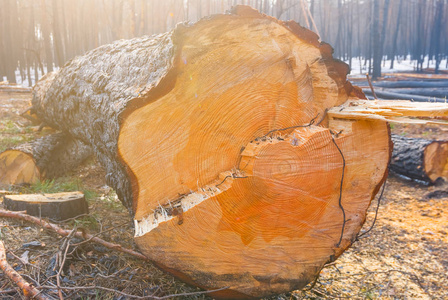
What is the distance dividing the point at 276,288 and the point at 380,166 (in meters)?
0.87

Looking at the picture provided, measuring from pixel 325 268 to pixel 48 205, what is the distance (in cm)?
211

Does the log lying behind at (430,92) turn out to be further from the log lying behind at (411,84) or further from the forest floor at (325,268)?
the forest floor at (325,268)

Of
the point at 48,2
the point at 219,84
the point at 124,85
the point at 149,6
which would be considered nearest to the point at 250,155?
the point at 219,84

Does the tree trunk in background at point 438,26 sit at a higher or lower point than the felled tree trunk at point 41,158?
higher

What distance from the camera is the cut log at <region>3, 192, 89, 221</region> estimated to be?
2713 mm

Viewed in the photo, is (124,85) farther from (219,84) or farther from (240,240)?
(240,240)

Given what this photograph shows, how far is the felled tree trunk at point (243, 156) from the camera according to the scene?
1.64 m

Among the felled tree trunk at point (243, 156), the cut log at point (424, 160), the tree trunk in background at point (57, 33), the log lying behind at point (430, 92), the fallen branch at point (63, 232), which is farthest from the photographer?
the tree trunk in background at point (57, 33)

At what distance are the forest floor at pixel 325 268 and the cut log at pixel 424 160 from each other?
1.27 ft

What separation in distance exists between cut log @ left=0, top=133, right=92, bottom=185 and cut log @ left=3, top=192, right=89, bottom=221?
1.00 meters

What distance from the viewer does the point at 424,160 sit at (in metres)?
3.93

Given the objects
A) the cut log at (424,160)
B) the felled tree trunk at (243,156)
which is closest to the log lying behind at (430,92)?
the cut log at (424,160)

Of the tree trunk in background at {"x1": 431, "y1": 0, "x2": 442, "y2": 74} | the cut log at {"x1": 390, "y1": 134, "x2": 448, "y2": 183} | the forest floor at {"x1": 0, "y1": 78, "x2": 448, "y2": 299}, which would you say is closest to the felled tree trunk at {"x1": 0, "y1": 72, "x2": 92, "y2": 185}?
the forest floor at {"x1": 0, "y1": 78, "x2": 448, "y2": 299}

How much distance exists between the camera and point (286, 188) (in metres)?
1.70
